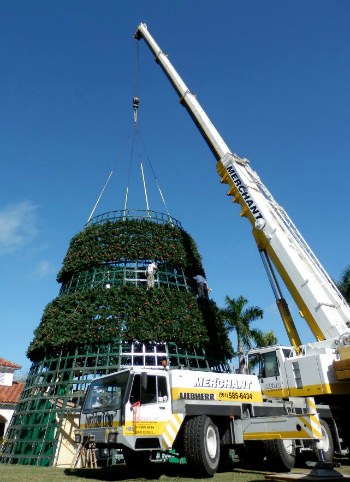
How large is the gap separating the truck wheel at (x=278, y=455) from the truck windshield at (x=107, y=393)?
5.20m

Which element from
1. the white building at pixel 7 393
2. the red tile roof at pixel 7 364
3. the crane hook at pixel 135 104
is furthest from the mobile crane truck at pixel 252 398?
the red tile roof at pixel 7 364

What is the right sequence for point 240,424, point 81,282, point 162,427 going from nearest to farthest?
point 162,427, point 240,424, point 81,282

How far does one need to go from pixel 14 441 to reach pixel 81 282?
8.62m

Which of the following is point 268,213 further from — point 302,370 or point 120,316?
point 120,316

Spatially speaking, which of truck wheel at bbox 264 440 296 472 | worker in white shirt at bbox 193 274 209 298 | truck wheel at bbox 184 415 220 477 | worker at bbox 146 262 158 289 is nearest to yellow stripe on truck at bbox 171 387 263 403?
truck wheel at bbox 184 415 220 477

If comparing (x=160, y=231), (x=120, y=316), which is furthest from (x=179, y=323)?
(x=160, y=231)

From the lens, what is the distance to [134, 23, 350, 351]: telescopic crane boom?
14.2 metres

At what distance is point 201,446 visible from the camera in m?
10.2

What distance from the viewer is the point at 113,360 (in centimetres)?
1942

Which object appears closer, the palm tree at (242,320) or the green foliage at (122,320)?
the green foliage at (122,320)

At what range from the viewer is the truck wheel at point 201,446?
1020cm

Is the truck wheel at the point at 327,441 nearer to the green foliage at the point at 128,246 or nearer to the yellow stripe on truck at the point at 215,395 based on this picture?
the yellow stripe on truck at the point at 215,395

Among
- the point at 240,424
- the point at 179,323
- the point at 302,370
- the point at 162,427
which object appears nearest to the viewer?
the point at 162,427

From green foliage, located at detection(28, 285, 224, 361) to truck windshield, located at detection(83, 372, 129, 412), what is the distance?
26.4ft
